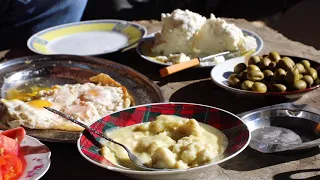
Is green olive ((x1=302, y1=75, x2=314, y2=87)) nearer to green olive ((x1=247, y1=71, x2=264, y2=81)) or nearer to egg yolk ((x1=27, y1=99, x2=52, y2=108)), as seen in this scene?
green olive ((x1=247, y1=71, x2=264, y2=81))

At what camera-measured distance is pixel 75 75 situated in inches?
71.9

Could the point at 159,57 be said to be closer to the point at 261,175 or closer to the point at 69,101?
the point at 69,101

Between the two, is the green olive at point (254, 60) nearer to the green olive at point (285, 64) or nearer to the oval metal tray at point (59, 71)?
the green olive at point (285, 64)

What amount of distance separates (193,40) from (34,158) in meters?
0.97

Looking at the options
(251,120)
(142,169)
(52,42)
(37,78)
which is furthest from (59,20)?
(142,169)

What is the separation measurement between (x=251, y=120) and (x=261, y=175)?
22cm

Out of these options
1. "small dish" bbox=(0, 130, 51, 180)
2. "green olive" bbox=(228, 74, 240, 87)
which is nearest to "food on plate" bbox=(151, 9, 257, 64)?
"green olive" bbox=(228, 74, 240, 87)

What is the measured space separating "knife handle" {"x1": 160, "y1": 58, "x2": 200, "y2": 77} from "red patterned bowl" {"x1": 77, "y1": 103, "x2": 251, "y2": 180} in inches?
15.2

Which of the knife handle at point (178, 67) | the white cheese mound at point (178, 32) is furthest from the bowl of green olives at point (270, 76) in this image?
the white cheese mound at point (178, 32)

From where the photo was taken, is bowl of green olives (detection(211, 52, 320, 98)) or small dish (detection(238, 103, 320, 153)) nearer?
small dish (detection(238, 103, 320, 153))

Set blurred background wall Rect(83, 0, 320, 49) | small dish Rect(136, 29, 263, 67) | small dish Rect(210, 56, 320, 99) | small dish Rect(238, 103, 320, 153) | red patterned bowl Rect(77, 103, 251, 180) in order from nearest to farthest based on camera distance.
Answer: red patterned bowl Rect(77, 103, 251, 180) → small dish Rect(238, 103, 320, 153) → small dish Rect(210, 56, 320, 99) → small dish Rect(136, 29, 263, 67) → blurred background wall Rect(83, 0, 320, 49)

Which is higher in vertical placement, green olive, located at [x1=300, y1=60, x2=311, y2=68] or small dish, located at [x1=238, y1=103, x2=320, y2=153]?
green olive, located at [x1=300, y1=60, x2=311, y2=68]

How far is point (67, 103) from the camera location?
1.54 m

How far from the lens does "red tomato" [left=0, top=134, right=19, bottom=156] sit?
1.12 m
